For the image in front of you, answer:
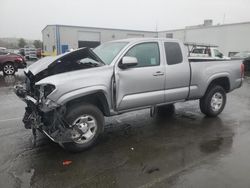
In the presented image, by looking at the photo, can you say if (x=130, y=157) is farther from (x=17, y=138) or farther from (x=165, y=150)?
(x=17, y=138)

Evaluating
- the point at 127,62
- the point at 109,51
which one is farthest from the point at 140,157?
the point at 109,51

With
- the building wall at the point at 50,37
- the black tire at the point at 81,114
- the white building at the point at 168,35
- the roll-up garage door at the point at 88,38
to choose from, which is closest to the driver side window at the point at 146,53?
the black tire at the point at 81,114

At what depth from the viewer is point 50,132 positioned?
13.3ft

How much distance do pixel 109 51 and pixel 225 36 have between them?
27.5m

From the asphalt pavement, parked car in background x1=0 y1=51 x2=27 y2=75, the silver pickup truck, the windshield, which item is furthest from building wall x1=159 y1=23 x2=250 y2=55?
the windshield

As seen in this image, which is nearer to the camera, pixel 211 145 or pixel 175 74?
pixel 211 145

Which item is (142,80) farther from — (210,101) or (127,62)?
(210,101)

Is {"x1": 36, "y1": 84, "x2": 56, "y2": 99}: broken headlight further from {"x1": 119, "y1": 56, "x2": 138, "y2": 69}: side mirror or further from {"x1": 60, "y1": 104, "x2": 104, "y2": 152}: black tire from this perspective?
{"x1": 119, "y1": 56, "x2": 138, "y2": 69}: side mirror

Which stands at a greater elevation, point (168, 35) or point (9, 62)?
point (168, 35)

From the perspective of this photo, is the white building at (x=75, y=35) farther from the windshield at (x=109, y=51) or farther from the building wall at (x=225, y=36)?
the windshield at (x=109, y=51)

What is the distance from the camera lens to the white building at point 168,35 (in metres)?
28.3

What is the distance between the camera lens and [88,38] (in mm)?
40906

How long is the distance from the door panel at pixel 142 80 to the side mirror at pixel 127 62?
8 cm

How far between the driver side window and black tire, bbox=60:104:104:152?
1.30 meters
